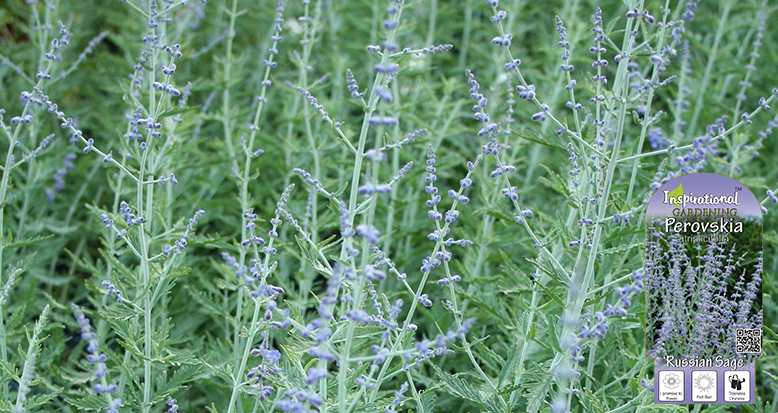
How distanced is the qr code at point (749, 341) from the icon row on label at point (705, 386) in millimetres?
84

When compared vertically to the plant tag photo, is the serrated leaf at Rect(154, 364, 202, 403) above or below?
below

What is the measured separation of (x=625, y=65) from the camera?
7.71ft

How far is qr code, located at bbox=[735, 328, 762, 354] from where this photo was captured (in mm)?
2359

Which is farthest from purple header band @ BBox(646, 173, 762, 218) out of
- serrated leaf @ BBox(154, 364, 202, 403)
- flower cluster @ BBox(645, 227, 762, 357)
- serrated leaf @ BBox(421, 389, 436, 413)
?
serrated leaf @ BBox(154, 364, 202, 403)

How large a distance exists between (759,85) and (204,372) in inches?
187

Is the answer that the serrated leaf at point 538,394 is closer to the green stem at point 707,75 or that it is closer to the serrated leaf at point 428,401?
the serrated leaf at point 428,401

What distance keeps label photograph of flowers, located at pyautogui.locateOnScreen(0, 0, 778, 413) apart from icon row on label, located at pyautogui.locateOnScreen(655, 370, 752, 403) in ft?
0.03

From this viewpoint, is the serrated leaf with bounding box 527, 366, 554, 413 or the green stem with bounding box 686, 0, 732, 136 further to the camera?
the green stem with bounding box 686, 0, 732, 136

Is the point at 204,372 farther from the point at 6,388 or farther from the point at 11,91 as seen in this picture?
the point at 11,91

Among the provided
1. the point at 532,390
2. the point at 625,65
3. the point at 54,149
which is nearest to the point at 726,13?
the point at 625,65

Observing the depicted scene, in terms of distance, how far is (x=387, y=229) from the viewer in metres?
3.65

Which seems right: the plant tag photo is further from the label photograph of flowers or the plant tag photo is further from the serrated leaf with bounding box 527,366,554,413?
the serrated leaf with bounding box 527,366,554,413

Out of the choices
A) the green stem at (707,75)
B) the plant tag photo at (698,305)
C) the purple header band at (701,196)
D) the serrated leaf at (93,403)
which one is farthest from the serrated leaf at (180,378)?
the green stem at (707,75)

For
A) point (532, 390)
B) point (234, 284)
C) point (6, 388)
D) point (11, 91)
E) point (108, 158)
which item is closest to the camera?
point (532, 390)
